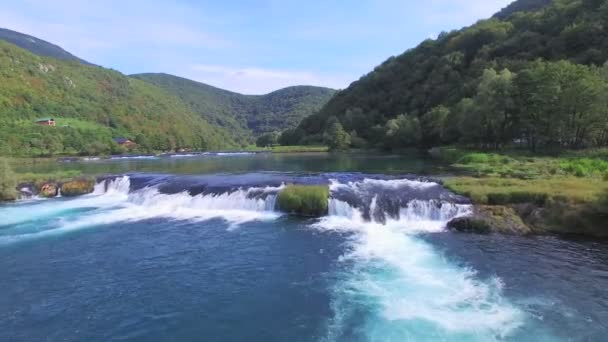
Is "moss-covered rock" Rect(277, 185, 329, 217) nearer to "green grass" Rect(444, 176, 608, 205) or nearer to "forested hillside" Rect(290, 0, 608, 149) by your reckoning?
"green grass" Rect(444, 176, 608, 205)

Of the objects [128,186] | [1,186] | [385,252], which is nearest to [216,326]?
[385,252]

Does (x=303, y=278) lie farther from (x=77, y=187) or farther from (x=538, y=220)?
(x=77, y=187)

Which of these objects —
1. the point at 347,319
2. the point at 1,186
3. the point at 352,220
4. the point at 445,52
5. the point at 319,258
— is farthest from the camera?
the point at 445,52

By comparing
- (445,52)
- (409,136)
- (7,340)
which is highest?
(445,52)

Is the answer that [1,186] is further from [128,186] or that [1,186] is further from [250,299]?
[250,299]

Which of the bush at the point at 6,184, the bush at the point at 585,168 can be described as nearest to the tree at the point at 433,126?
the bush at the point at 585,168

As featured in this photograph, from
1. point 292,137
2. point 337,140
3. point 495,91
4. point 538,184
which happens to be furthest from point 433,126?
point 292,137

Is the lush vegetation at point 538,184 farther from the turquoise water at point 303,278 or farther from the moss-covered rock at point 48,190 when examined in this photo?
the moss-covered rock at point 48,190
